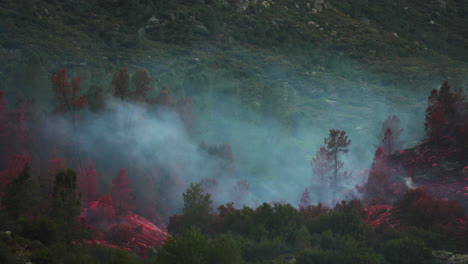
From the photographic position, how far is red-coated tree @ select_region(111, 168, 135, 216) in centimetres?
3631

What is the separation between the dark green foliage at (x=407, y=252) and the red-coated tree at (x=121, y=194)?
65.3ft

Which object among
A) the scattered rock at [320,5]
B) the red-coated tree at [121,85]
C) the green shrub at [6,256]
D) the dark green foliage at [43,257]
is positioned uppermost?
the scattered rock at [320,5]

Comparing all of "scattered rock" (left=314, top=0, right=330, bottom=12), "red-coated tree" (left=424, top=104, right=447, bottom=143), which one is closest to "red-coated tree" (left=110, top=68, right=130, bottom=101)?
"red-coated tree" (left=424, top=104, right=447, bottom=143)

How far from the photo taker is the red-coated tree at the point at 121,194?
3631cm

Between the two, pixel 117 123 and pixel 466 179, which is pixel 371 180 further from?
pixel 117 123

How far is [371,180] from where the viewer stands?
30797 mm

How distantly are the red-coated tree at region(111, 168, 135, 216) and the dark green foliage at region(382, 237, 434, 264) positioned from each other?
A: 19.9 meters

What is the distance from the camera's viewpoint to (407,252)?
21516 millimetres

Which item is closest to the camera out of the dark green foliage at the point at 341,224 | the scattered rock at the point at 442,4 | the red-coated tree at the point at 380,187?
the dark green foliage at the point at 341,224

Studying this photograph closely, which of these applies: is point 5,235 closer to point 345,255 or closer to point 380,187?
point 345,255

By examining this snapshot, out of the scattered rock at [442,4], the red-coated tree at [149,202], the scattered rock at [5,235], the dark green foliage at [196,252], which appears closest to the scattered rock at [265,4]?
the scattered rock at [442,4]

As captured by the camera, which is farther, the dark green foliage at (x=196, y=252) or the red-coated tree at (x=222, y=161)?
the red-coated tree at (x=222, y=161)

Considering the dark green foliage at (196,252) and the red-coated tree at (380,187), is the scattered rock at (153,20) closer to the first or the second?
the red-coated tree at (380,187)

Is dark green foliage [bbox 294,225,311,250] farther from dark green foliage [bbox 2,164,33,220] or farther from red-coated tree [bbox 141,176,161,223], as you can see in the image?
red-coated tree [bbox 141,176,161,223]
